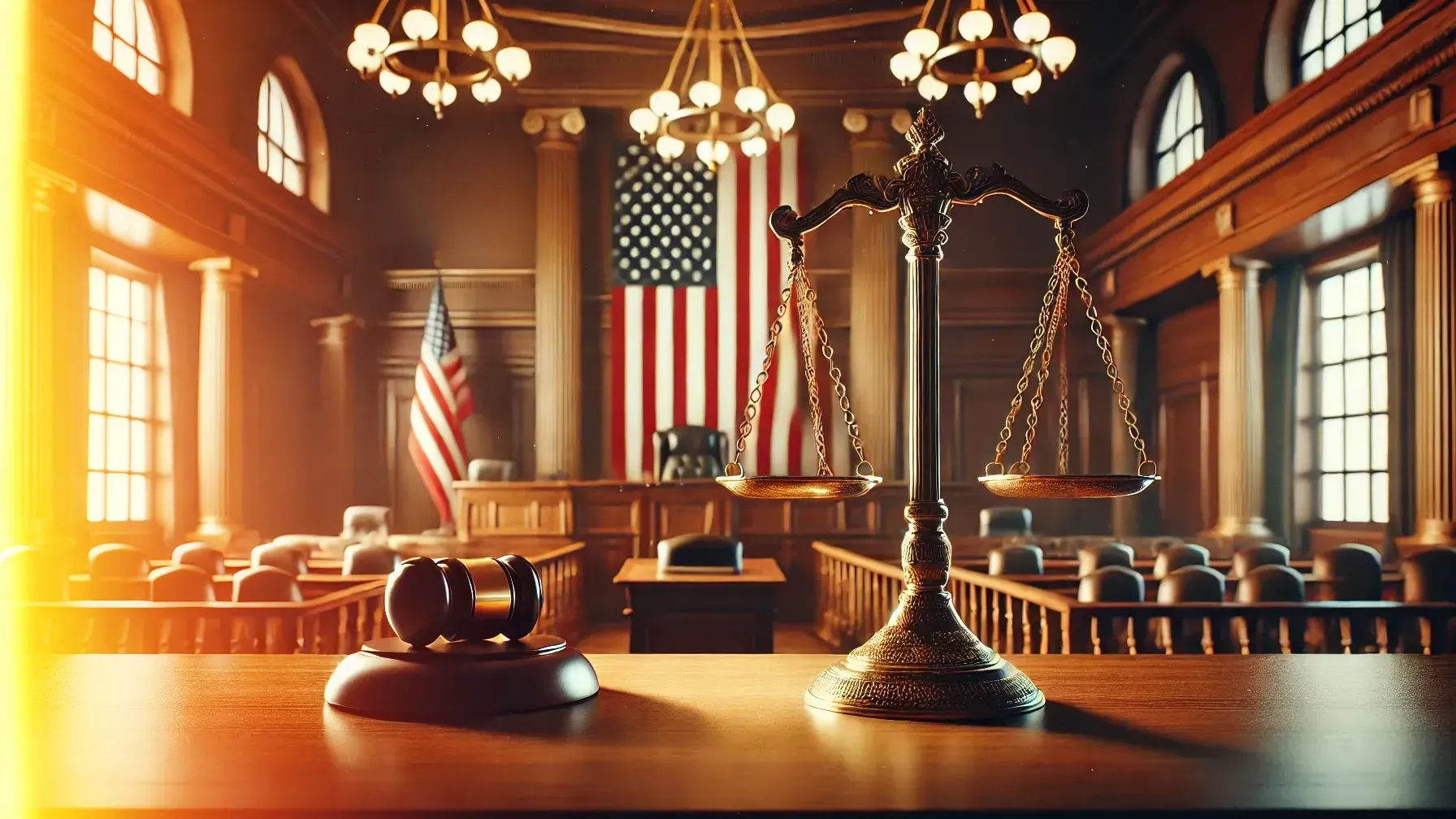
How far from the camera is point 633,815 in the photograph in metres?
1.08

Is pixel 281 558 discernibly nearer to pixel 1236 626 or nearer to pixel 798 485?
pixel 1236 626

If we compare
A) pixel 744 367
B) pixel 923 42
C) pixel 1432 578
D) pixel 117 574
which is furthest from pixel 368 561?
pixel 744 367

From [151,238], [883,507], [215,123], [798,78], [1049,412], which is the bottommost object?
[883,507]

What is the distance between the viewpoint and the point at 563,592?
28.4ft

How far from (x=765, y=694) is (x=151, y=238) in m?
9.46

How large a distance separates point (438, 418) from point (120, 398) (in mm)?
2829

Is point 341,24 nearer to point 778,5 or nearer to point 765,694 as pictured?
point 778,5

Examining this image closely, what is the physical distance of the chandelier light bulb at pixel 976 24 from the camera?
659 cm

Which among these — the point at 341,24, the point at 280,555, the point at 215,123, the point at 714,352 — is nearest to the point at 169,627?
the point at 280,555

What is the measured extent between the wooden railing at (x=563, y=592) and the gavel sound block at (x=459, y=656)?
225 inches

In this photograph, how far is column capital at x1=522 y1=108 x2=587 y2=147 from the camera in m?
12.6

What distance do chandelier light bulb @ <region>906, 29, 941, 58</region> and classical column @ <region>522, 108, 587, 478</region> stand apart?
6.28 meters

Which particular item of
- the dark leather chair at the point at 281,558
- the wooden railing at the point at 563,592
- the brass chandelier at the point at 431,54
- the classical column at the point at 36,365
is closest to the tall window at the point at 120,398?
the classical column at the point at 36,365

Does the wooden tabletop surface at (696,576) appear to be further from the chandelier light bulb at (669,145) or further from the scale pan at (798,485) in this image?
the scale pan at (798,485)
